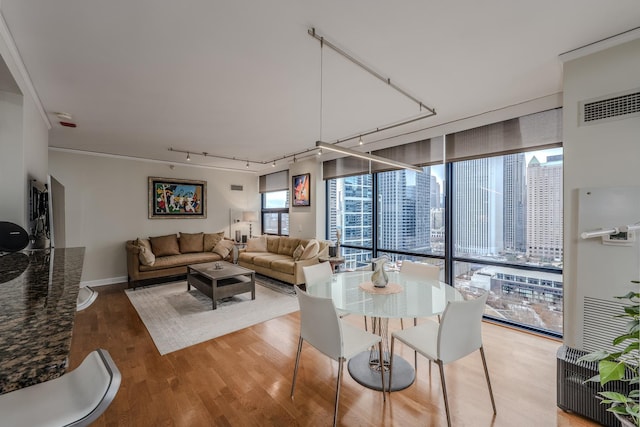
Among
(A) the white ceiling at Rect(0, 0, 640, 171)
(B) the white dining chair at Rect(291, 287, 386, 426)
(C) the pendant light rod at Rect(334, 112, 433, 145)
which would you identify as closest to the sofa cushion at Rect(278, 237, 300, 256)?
(C) the pendant light rod at Rect(334, 112, 433, 145)

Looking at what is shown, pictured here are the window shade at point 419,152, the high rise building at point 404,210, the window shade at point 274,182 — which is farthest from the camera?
the window shade at point 274,182

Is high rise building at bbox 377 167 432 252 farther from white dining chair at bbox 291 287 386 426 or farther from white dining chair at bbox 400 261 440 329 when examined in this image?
white dining chair at bbox 291 287 386 426

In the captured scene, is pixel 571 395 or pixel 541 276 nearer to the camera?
pixel 571 395

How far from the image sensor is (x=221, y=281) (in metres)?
4.43

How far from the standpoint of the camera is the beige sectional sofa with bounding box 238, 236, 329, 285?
15.9 ft

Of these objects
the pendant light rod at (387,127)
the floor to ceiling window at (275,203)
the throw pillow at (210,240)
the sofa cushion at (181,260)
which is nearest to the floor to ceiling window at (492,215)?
the pendant light rod at (387,127)

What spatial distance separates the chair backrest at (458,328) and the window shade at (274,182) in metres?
5.39

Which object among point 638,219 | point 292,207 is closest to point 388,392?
point 638,219

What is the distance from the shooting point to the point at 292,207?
641 centimetres

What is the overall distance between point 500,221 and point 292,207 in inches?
165

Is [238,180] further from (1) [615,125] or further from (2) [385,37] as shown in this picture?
(1) [615,125]

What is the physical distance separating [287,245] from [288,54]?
4.25 metres

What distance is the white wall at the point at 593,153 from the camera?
1902 millimetres

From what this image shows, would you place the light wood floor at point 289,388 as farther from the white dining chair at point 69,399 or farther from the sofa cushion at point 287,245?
the sofa cushion at point 287,245
